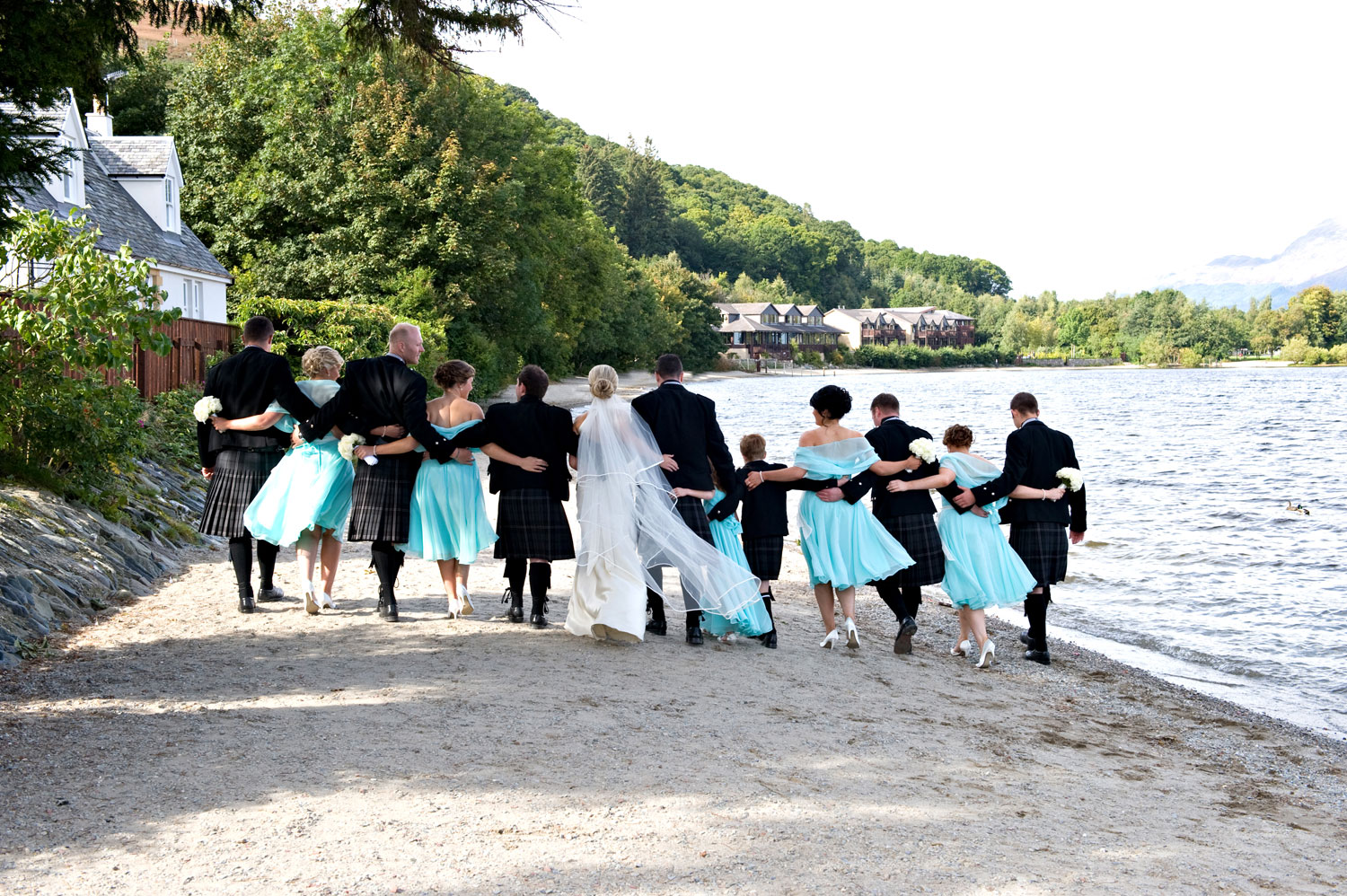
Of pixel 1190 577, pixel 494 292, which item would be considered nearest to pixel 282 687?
pixel 1190 577

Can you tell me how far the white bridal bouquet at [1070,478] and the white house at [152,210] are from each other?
1036 inches

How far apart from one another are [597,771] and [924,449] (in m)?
4.30

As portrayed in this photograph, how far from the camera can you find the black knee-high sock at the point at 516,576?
940 centimetres

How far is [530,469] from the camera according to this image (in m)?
8.91

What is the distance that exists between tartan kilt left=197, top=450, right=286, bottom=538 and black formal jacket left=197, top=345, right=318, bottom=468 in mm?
98

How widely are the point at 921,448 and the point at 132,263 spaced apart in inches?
249

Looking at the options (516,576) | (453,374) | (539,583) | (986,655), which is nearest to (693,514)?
(539,583)

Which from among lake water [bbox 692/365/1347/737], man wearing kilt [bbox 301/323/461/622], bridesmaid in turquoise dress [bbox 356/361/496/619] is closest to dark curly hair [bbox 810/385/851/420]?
bridesmaid in turquoise dress [bbox 356/361/496/619]

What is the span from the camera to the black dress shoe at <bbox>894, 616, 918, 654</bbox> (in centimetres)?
960

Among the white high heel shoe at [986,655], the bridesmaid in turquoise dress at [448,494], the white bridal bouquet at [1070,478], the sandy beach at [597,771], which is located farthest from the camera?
the white high heel shoe at [986,655]

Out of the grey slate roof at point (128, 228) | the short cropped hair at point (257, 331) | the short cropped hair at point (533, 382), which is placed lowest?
the short cropped hair at point (533, 382)

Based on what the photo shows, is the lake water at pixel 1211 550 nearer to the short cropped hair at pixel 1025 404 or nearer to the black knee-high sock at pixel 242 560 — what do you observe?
the short cropped hair at pixel 1025 404

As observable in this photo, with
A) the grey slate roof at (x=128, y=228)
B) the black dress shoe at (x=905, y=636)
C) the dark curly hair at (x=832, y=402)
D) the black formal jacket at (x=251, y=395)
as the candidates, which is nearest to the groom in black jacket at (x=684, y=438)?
the dark curly hair at (x=832, y=402)

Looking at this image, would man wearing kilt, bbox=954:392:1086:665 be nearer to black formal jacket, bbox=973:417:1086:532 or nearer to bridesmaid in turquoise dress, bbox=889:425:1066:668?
black formal jacket, bbox=973:417:1086:532
